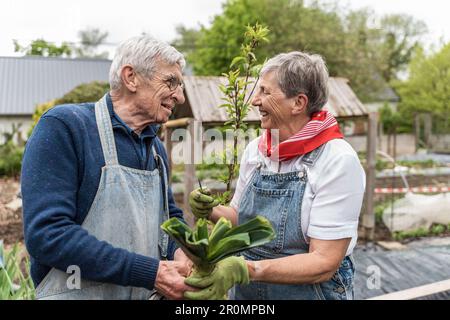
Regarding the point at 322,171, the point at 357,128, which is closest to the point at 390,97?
the point at 357,128

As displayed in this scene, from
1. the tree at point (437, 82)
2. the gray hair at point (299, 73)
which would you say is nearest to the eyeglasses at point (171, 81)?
the gray hair at point (299, 73)

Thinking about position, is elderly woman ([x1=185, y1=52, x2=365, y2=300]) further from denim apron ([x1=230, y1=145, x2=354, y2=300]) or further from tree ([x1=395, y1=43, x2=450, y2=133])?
tree ([x1=395, y1=43, x2=450, y2=133])

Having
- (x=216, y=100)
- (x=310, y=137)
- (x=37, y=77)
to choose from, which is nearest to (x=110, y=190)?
(x=310, y=137)

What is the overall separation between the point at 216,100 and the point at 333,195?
4195 millimetres

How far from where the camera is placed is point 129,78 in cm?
164

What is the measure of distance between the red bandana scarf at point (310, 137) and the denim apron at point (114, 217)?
0.51 metres

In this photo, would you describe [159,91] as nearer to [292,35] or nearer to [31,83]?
[292,35]

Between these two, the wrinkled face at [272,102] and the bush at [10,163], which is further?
the bush at [10,163]

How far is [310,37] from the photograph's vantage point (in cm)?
1725

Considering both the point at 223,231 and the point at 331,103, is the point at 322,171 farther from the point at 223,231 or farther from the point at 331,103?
the point at 331,103

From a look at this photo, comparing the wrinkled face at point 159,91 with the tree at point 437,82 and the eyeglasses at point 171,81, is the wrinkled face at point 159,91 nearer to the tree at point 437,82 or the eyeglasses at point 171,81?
the eyeglasses at point 171,81

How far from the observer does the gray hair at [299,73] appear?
65.2 inches

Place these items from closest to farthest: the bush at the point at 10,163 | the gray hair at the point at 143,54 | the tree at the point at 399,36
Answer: the gray hair at the point at 143,54, the bush at the point at 10,163, the tree at the point at 399,36

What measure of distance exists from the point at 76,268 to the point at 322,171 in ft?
2.97
